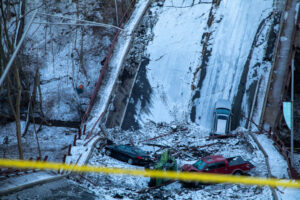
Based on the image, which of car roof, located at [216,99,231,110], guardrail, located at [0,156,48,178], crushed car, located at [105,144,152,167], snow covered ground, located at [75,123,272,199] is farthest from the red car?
guardrail, located at [0,156,48,178]

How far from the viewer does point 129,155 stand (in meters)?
17.2

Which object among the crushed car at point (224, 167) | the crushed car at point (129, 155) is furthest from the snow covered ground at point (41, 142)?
the crushed car at point (224, 167)

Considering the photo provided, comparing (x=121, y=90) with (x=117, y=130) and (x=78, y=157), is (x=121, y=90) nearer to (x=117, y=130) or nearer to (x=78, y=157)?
(x=117, y=130)

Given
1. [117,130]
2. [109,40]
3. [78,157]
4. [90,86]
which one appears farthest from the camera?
[109,40]

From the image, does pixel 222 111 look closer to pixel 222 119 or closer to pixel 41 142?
pixel 222 119

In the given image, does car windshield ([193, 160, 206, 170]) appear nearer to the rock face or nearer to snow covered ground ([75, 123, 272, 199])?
snow covered ground ([75, 123, 272, 199])

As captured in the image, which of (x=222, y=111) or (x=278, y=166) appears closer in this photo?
(x=278, y=166)

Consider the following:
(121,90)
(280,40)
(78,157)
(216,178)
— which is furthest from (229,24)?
(78,157)

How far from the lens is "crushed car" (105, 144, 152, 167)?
56.1 ft

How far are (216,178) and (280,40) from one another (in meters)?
15.0

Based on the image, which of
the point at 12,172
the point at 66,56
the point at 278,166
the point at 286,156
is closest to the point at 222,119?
the point at 286,156

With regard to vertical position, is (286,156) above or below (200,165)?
above

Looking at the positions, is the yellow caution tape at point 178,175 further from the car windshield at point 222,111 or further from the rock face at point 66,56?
the rock face at point 66,56

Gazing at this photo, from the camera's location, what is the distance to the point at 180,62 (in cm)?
2627
